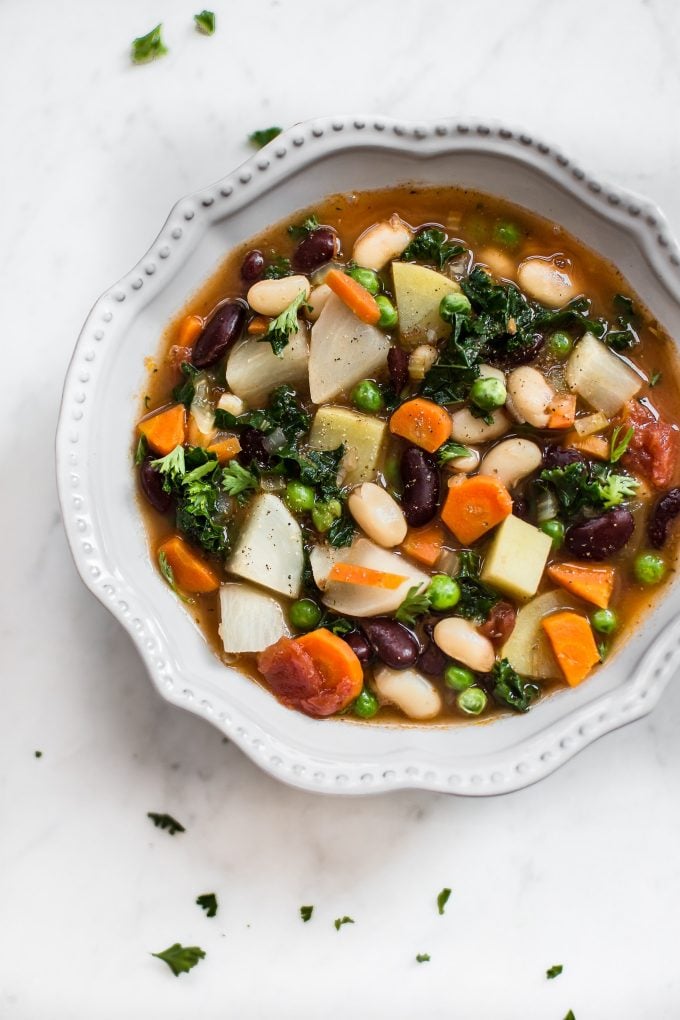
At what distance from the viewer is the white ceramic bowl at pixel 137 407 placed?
285 cm

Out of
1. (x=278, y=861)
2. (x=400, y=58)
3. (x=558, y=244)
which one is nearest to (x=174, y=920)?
(x=278, y=861)

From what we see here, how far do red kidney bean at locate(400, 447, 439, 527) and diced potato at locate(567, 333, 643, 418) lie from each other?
0.55m

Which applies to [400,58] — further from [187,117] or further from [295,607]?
[295,607]

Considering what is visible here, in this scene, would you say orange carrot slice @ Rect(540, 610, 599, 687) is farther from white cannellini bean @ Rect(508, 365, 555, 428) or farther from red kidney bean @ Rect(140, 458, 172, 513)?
red kidney bean @ Rect(140, 458, 172, 513)

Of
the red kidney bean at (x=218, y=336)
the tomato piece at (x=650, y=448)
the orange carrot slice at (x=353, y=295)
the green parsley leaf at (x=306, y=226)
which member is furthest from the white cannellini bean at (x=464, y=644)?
the green parsley leaf at (x=306, y=226)

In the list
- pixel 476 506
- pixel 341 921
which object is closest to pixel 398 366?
pixel 476 506

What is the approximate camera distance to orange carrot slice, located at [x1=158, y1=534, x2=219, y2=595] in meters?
3.12

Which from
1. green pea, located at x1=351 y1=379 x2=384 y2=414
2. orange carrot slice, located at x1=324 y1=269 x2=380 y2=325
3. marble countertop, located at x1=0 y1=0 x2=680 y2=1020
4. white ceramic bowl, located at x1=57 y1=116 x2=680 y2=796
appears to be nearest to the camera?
white ceramic bowl, located at x1=57 y1=116 x2=680 y2=796

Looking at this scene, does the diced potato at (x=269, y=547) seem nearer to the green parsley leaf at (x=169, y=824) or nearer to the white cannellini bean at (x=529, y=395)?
the white cannellini bean at (x=529, y=395)

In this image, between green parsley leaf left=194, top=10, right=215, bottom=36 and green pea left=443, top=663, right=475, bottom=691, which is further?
green parsley leaf left=194, top=10, right=215, bottom=36

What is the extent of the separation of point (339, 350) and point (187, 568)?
87cm

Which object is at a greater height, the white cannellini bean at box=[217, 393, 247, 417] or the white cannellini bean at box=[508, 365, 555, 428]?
the white cannellini bean at box=[508, 365, 555, 428]

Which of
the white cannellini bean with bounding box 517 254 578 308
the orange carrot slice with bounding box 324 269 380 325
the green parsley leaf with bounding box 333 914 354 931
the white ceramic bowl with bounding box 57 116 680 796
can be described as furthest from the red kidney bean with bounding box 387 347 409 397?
the green parsley leaf with bounding box 333 914 354 931

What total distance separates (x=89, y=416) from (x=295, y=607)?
0.90m
